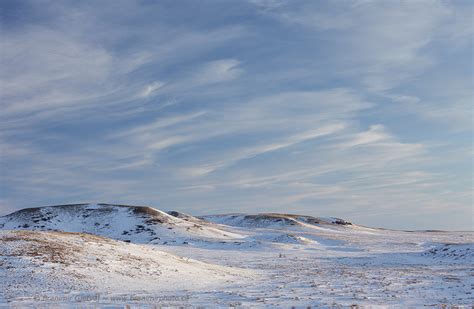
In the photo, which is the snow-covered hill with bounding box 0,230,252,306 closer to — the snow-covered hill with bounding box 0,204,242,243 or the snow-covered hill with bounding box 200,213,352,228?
the snow-covered hill with bounding box 0,204,242,243

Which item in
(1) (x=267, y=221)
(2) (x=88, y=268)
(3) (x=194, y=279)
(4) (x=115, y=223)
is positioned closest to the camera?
(2) (x=88, y=268)

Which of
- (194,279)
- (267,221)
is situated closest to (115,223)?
(267,221)

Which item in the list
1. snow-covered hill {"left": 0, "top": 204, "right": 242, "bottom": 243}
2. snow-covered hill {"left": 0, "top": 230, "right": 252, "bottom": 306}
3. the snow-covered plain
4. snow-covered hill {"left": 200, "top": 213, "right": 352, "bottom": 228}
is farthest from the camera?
snow-covered hill {"left": 200, "top": 213, "right": 352, "bottom": 228}

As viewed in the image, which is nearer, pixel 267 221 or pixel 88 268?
pixel 88 268

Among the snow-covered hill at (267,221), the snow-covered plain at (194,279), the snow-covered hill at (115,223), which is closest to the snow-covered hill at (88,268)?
the snow-covered plain at (194,279)

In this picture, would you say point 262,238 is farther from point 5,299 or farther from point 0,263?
point 5,299

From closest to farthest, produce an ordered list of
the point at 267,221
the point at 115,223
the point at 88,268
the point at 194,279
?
1. the point at 88,268
2. the point at 194,279
3. the point at 115,223
4. the point at 267,221

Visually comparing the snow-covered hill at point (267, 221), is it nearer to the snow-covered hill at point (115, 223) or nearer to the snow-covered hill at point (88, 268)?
the snow-covered hill at point (115, 223)

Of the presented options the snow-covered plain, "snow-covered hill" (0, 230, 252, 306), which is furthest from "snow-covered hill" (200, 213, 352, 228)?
"snow-covered hill" (0, 230, 252, 306)

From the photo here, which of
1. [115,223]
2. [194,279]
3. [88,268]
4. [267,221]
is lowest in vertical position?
[194,279]

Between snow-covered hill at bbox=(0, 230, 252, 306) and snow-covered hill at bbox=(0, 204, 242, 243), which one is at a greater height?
snow-covered hill at bbox=(0, 204, 242, 243)

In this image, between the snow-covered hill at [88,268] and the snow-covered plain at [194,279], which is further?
the snow-covered hill at [88,268]

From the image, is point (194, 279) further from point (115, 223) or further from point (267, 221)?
point (267, 221)

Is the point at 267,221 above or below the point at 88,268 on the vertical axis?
above
